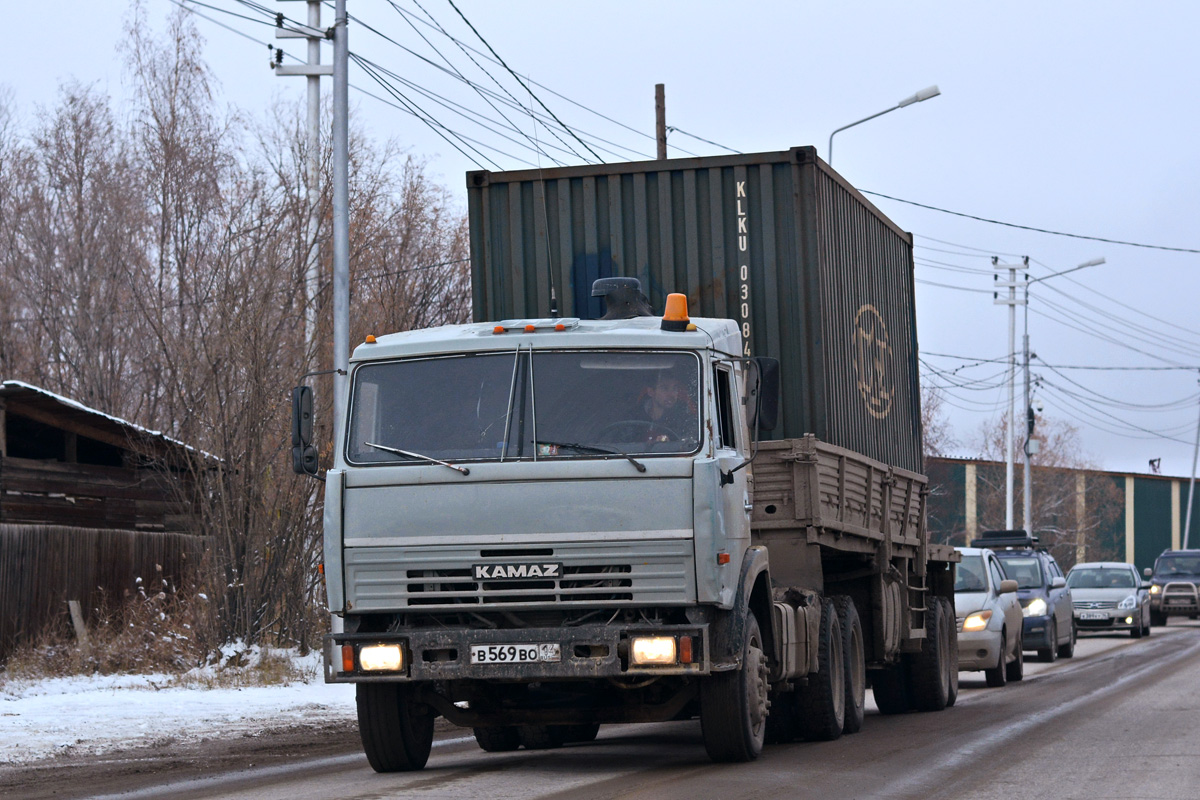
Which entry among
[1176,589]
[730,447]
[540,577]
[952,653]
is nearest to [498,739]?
[540,577]

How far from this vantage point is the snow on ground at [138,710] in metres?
12.0

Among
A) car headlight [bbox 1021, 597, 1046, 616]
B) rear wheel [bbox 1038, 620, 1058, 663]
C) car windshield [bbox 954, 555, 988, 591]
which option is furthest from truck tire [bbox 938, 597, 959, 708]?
rear wheel [bbox 1038, 620, 1058, 663]

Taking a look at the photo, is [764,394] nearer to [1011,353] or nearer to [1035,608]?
[1035,608]

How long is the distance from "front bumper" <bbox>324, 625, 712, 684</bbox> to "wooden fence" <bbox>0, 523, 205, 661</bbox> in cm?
1136

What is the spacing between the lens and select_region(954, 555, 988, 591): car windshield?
65.1ft

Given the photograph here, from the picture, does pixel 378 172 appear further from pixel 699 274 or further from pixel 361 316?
pixel 699 274

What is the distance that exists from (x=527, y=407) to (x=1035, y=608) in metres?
17.0

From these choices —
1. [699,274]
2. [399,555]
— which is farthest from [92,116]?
[399,555]

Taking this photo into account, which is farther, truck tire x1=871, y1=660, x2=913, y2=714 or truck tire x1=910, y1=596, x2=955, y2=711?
truck tire x1=871, y1=660, x2=913, y2=714

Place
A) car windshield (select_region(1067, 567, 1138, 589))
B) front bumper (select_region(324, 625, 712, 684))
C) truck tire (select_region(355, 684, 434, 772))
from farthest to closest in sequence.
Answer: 1. car windshield (select_region(1067, 567, 1138, 589))
2. truck tire (select_region(355, 684, 434, 772))
3. front bumper (select_region(324, 625, 712, 684))

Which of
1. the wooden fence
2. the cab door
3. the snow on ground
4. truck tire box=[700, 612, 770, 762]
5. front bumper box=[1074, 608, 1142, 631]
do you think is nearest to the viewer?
the cab door

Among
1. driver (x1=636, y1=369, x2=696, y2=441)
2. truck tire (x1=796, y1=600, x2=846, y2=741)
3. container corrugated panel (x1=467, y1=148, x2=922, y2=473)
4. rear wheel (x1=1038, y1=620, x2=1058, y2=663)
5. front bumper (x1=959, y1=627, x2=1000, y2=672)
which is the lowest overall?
rear wheel (x1=1038, y1=620, x2=1058, y2=663)

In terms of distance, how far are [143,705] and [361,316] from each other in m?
11.4

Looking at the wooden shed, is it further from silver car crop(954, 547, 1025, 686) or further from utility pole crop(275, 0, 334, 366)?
silver car crop(954, 547, 1025, 686)
